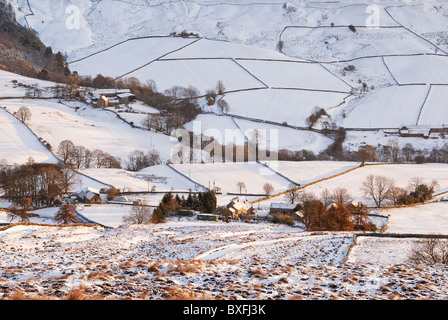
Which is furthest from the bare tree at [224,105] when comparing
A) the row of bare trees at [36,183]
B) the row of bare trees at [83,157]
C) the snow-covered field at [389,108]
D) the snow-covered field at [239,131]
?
the row of bare trees at [36,183]

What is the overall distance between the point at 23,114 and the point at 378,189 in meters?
57.6

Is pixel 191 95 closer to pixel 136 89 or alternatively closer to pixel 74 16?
A: pixel 136 89

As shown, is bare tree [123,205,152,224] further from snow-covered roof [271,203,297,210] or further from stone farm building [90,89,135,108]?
stone farm building [90,89,135,108]

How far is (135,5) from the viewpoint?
188 metres

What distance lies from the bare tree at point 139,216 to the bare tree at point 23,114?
4436 centimetres

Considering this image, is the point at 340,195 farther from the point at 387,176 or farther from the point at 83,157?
the point at 83,157

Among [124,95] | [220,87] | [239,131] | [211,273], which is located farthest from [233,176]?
[220,87]

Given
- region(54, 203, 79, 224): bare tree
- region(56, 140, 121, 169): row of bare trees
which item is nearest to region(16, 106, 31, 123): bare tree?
region(56, 140, 121, 169): row of bare trees

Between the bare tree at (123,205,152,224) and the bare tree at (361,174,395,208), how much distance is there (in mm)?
27125

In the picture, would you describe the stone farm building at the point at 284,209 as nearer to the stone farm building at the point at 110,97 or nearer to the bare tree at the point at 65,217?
the bare tree at the point at 65,217

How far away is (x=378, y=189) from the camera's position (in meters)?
58.7

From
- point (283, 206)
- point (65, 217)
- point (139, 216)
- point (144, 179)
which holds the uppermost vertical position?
point (144, 179)

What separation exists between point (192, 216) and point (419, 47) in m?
125

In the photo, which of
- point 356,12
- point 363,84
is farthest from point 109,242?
point 356,12
